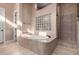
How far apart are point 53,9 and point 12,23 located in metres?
0.70

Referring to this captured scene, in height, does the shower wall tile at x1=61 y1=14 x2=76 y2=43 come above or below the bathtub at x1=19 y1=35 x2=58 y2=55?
above

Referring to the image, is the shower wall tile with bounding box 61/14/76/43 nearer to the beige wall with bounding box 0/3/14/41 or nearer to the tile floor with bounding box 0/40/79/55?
the tile floor with bounding box 0/40/79/55

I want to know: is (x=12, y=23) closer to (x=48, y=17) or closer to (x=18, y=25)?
(x=18, y=25)

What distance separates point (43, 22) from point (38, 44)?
1.19 feet

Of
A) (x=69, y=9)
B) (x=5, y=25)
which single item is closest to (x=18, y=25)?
(x=5, y=25)

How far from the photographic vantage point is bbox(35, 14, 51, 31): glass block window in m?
1.78

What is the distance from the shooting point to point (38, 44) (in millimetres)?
1772

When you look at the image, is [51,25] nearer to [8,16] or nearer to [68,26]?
[68,26]

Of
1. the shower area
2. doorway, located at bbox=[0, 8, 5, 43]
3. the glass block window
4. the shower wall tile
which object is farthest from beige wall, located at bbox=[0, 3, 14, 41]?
the shower wall tile

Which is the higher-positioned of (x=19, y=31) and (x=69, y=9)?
(x=69, y=9)

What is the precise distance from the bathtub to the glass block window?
0.48 ft

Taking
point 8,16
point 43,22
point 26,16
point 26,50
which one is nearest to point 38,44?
point 26,50

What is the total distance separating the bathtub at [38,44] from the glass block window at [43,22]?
15 centimetres

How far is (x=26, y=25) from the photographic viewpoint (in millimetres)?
1788
